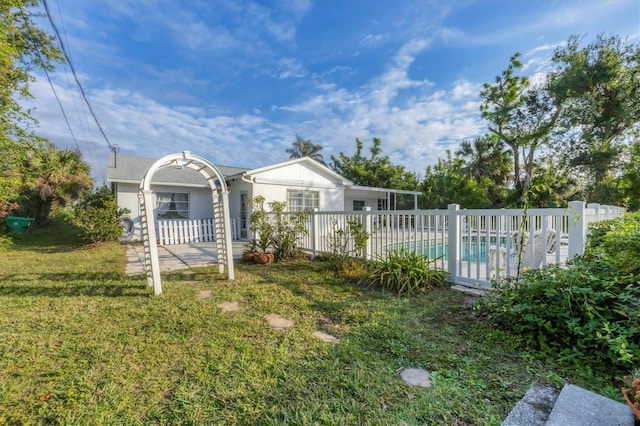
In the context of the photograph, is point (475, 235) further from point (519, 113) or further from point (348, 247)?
point (519, 113)

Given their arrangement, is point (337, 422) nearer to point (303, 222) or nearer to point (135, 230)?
point (303, 222)

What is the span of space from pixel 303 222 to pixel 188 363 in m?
5.13

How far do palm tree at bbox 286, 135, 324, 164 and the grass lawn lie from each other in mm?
29478

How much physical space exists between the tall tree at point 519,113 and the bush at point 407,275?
17048 mm

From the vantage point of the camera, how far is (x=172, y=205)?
11539 mm

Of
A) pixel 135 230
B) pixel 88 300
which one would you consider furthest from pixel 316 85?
pixel 88 300

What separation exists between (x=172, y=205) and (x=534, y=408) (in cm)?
1259

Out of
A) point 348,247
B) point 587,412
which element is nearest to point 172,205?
point 348,247

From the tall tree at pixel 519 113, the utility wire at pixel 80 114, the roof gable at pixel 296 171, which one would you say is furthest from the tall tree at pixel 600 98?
the utility wire at pixel 80 114

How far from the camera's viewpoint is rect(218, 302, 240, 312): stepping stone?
11.7 feet

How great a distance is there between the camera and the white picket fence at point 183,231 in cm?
997

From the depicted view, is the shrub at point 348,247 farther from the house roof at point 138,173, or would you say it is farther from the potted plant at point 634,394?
the house roof at point 138,173

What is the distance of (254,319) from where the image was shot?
3254 mm

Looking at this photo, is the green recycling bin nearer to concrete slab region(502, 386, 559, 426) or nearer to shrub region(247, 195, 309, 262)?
shrub region(247, 195, 309, 262)
